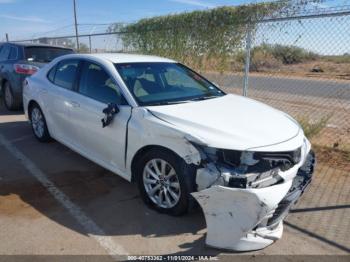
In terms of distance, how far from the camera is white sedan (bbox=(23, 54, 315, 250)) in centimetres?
309

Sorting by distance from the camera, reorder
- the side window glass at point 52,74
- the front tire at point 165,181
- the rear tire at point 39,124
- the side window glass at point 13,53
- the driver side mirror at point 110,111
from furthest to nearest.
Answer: the side window glass at point 13,53, the rear tire at point 39,124, the side window glass at point 52,74, the driver side mirror at point 110,111, the front tire at point 165,181

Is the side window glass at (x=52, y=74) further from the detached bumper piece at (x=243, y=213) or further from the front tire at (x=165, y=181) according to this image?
the detached bumper piece at (x=243, y=213)

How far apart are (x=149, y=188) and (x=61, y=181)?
56.0 inches

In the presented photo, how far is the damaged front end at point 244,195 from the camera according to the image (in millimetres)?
3004

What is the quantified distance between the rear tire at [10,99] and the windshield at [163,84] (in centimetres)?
522

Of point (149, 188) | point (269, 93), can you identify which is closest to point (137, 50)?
point (269, 93)

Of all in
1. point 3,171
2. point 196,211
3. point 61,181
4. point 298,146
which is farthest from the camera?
point 3,171

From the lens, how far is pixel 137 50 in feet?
38.1

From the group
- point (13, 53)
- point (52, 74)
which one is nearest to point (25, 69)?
point (13, 53)

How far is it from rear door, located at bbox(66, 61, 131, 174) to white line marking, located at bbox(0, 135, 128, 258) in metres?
0.60

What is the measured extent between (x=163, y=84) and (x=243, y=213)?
2.10 meters

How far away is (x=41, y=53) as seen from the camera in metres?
8.94

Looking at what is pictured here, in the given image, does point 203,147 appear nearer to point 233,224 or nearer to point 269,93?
point 233,224

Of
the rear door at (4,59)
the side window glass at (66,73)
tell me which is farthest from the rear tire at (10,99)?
the side window glass at (66,73)
